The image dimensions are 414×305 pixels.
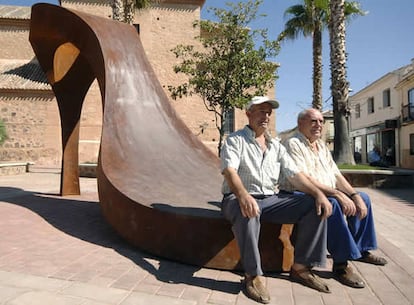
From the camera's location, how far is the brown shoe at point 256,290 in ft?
7.52

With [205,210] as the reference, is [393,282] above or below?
below

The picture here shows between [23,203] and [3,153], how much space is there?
1616cm

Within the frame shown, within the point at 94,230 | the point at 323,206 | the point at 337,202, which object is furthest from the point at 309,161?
the point at 94,230

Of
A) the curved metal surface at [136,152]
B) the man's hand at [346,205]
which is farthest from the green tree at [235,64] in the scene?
the man's hand at [346,205]

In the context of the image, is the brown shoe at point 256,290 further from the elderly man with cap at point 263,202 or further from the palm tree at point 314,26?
the palm tree at point 314,26

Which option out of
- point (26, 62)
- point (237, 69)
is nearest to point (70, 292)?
point (237, 69)

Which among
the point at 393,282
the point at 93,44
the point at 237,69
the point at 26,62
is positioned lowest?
the point at 393,282

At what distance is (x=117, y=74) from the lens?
4.79m

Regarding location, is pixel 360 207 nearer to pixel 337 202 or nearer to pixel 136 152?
pixel 337 202

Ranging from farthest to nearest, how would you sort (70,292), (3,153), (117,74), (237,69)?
(3,153) → (237,69) → (117,74) → (70,292)

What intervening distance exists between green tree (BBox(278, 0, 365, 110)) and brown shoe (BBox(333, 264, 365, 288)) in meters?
12.8

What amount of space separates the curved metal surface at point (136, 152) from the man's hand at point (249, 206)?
0.47 m

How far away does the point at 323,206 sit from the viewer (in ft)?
8.08

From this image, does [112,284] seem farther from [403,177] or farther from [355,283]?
[403,177]
